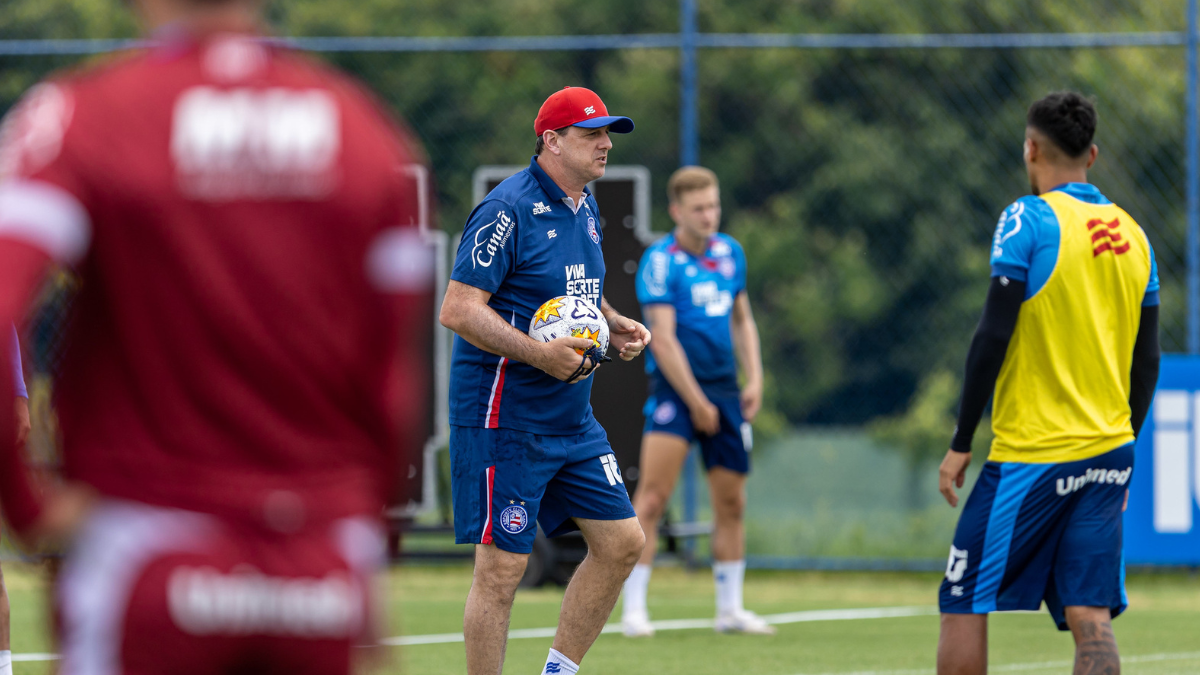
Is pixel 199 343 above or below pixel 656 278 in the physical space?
below

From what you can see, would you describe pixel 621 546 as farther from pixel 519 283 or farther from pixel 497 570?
pixel 519 283

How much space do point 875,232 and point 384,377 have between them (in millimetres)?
16570

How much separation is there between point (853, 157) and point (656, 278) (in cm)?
1102

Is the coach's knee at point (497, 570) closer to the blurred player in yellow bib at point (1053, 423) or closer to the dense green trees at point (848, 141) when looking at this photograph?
the blurred player in yellow bib at point (1053, 423)

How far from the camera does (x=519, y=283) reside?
4.88 meters

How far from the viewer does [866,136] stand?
61.9ft

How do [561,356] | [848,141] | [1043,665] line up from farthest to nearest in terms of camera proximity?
1. [848,141]
2. [1043,665]
3. [561,356]

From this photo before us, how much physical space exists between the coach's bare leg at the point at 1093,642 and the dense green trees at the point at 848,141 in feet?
31.1

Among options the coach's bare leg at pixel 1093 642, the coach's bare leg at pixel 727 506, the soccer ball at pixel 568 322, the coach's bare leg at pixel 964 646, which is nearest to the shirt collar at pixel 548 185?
the soccer ball at pixel 568 322

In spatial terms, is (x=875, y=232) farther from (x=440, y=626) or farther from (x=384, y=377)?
(x=384, y=377)

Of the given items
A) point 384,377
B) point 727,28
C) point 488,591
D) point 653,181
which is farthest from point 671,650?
point 727,28

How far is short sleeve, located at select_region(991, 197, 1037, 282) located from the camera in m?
4.38

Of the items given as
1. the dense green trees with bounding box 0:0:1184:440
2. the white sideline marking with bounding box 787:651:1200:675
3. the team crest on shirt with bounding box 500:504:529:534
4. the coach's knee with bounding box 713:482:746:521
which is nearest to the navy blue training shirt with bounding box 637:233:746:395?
the coach's knee with bounding box 713:482:746:521

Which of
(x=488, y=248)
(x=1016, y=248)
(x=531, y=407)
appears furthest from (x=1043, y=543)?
(x=488, y=248)
